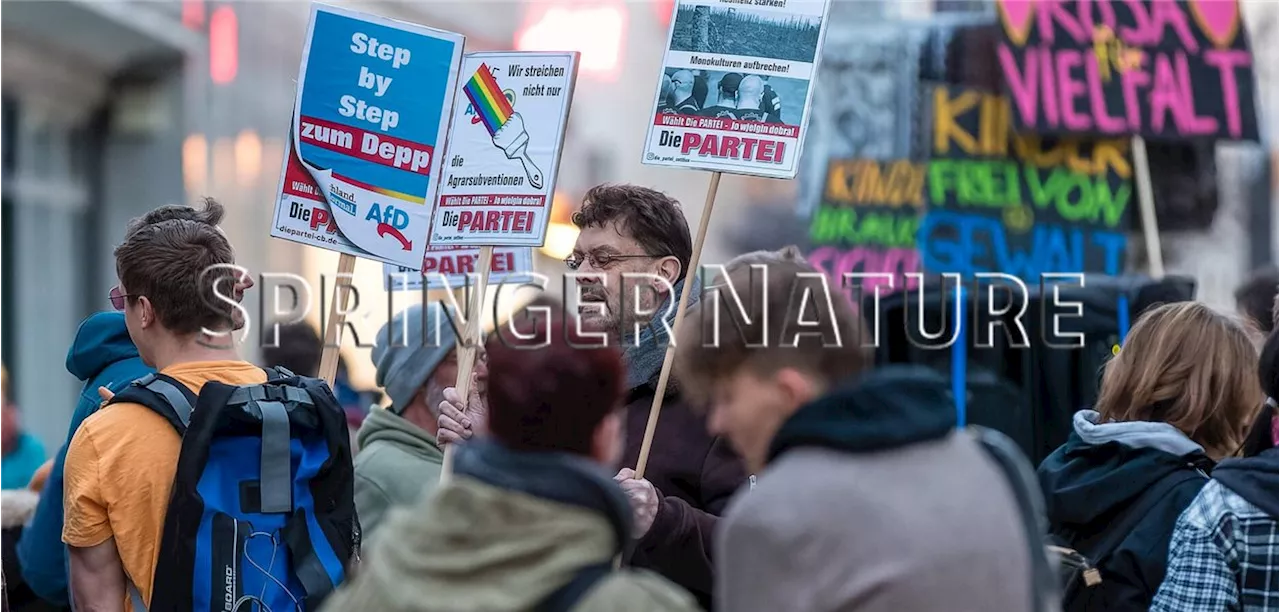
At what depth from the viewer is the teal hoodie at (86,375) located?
14.0 ft

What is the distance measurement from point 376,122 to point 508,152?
0.36m

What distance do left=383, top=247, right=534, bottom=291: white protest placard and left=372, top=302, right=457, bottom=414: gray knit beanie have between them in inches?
4.0

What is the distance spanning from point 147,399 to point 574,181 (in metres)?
34.6

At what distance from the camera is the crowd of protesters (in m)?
2.28

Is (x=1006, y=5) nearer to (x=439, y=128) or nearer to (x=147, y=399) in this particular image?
(x=439, y=128)

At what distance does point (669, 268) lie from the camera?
4277 millimetres

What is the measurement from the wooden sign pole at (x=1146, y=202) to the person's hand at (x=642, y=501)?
191 inches

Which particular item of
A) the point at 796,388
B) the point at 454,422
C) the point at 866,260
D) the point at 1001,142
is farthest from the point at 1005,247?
the point at 796,388

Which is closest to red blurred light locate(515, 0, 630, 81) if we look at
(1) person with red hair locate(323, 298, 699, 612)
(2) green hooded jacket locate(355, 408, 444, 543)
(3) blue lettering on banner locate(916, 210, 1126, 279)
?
(3) blue lettering on banner locate(916, 210, 1126, 279)

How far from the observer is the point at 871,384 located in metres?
2.42

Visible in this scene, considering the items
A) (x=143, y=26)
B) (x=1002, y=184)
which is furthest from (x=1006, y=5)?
(x=143, y=26)

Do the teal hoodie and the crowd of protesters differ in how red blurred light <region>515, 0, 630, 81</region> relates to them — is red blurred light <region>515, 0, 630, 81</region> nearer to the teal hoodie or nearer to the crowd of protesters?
the teal hoodie

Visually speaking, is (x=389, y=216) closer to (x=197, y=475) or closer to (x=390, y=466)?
(x=390, y=466)

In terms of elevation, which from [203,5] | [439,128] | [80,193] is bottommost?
[80,193]
